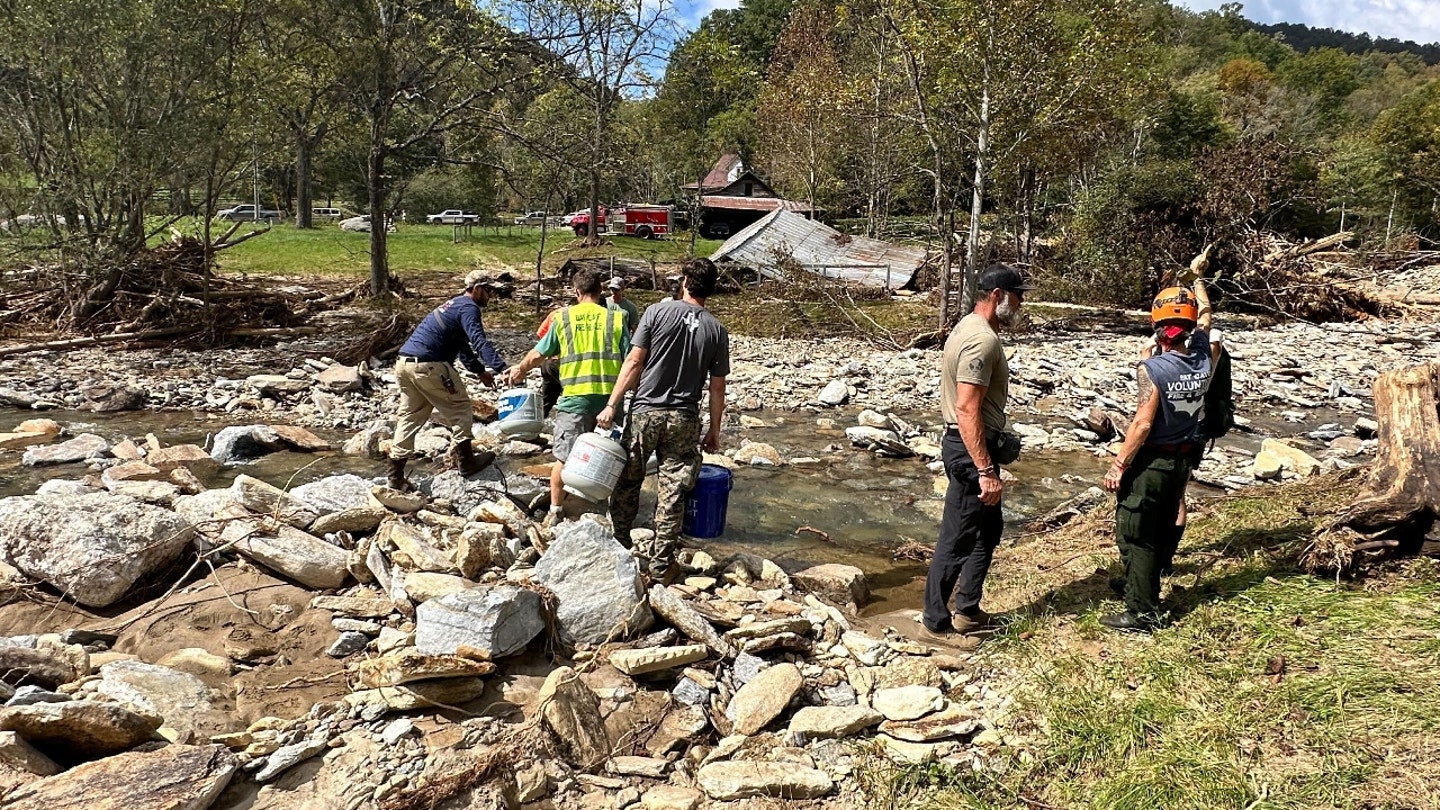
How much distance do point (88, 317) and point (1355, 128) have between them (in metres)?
54.5

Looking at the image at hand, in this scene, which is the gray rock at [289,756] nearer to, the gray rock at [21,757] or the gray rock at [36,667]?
the gray rock at [21,757]

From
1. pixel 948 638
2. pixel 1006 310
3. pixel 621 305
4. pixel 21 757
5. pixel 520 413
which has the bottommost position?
pixel 948 638

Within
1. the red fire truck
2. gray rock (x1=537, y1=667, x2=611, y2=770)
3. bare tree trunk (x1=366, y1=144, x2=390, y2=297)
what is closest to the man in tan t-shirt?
gray rock (x1=537, y1=667, x2=611, y2=770)

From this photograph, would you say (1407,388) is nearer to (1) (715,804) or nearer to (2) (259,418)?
(1) (715,804)

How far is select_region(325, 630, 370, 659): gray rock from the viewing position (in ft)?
12.5

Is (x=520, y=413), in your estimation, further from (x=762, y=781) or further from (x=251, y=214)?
Result: (x=251, y=214)

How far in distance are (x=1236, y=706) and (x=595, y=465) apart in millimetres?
3437

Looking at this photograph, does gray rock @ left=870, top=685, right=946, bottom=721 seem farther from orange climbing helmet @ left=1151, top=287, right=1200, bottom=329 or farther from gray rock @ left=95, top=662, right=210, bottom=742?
gray rock @ left=95, top=662, right=210, bottom=742

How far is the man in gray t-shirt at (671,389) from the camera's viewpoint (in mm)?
4965

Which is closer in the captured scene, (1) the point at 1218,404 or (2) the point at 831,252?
(1) the point at 1218,404

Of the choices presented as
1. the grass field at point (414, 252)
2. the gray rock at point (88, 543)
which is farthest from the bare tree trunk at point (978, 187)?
the gray rock at point (88, 543)

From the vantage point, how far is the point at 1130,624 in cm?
405

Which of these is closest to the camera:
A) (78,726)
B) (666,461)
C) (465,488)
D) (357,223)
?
(78,726)

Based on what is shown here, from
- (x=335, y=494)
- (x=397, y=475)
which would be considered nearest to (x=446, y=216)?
(x=397, y=475)
